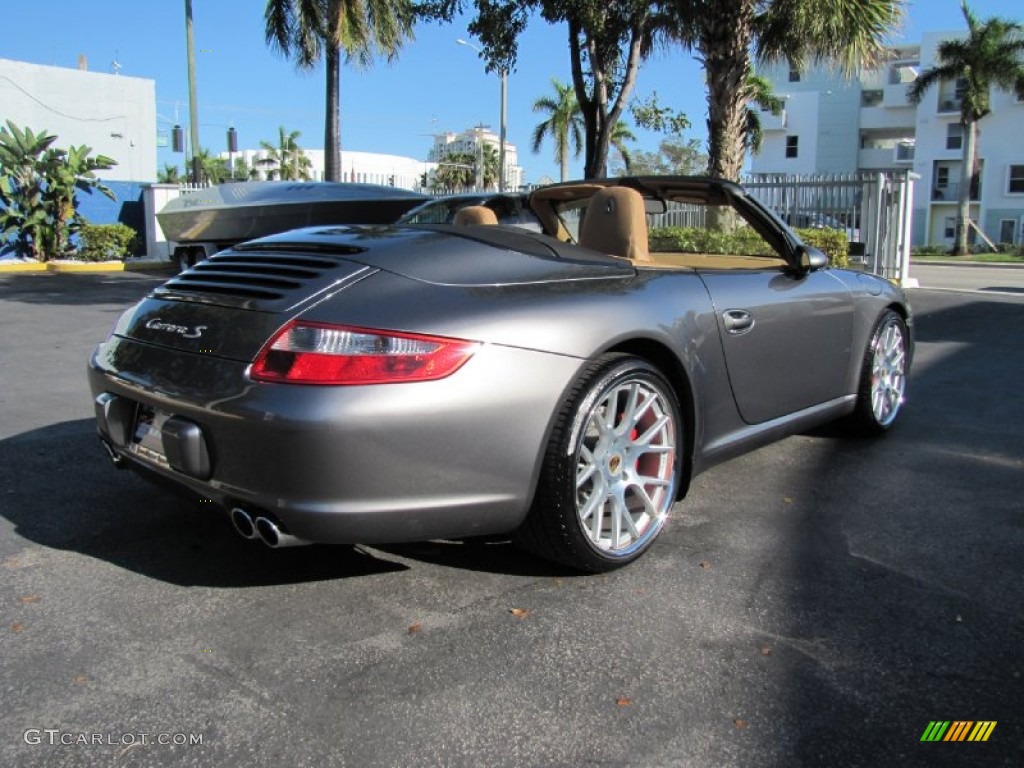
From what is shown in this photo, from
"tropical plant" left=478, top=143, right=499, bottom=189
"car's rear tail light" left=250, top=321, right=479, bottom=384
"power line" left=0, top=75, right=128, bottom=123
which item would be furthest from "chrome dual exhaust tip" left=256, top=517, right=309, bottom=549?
"tropical plant" left=478, top=143, right=499, bottom=189

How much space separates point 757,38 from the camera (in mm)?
13656

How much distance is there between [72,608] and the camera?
2.84 metres

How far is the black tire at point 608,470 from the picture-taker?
2900mm

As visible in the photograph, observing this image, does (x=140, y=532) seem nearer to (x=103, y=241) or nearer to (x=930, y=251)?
(x=103, y=241)

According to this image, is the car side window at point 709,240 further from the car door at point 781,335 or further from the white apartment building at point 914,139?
the white apartment building at point 914,139

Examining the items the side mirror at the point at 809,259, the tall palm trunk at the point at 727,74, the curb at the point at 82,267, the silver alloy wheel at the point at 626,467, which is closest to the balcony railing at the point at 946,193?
the tall palm trunk at the point at 727,74

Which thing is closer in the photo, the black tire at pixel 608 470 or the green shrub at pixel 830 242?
the black tire at pixel 608 470

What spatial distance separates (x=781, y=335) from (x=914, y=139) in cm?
5616

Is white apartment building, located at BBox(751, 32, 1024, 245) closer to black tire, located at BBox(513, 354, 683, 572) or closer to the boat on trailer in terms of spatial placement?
the boat on trailer

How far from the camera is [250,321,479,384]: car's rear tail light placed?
256 cm

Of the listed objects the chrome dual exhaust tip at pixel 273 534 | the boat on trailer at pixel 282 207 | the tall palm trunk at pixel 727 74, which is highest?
the tall palm trunk at pixel 727 74

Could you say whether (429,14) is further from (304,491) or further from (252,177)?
(252,177)

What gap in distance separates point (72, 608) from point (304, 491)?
3.18 ft

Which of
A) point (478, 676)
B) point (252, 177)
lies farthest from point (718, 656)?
point (252, 177)
